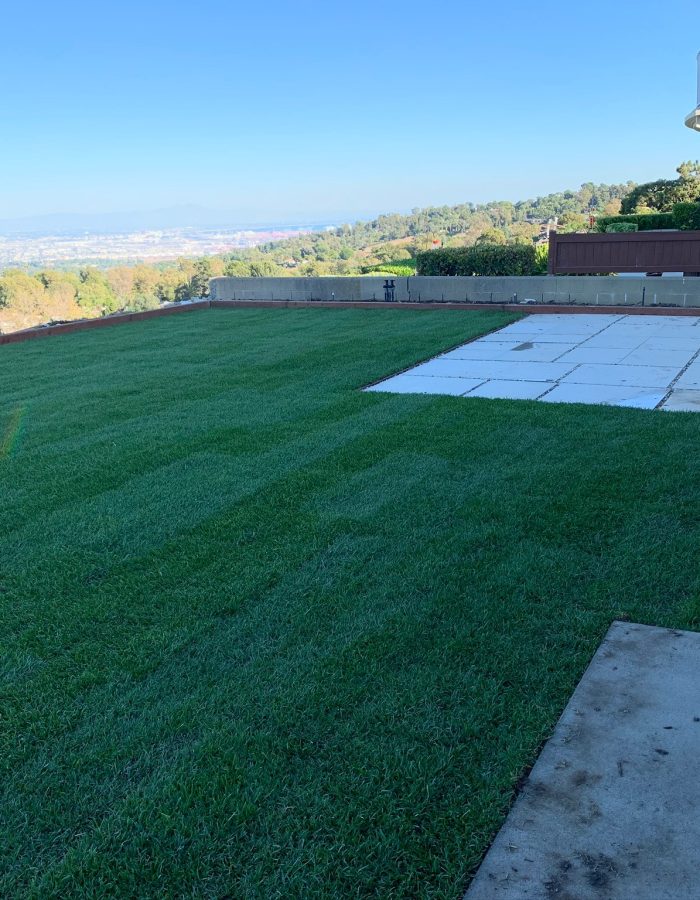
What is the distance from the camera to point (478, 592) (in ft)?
10.8

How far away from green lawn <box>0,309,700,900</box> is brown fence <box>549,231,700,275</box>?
27.8ft

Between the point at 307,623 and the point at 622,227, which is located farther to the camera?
the point at 622,227

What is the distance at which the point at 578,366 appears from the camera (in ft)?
26.5

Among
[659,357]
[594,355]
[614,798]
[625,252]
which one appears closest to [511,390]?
[594,355]

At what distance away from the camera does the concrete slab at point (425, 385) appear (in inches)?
284

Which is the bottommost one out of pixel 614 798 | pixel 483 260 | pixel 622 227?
pixel 614 798

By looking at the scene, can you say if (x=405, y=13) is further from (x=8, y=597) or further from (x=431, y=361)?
(x=8, y=597)

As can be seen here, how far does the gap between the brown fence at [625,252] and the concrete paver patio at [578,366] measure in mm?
2879

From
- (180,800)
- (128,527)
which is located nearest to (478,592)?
(180,800)

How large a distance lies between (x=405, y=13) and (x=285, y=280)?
39.0 m

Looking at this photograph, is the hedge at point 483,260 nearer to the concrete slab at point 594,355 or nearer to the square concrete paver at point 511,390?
the concrete slab at point 594,355

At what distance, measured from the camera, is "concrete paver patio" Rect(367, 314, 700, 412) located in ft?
22.5

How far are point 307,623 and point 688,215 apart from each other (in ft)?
50.5

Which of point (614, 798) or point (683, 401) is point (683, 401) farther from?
point (614, 798)
